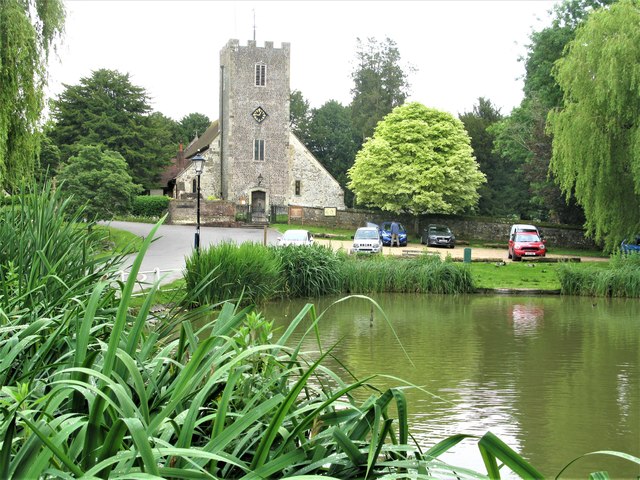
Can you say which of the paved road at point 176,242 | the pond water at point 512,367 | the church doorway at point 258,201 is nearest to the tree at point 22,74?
the paved road at point 176,242

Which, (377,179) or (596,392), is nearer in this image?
(596,392)

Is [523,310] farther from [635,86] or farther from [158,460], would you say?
[158,460]

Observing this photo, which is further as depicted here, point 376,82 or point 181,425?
point 376,82

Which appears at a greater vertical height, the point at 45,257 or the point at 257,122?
the point at 257,122

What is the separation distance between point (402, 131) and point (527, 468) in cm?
4884

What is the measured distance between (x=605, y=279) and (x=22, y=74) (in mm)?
16652

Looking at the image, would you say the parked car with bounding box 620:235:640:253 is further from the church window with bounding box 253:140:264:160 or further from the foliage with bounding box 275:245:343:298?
the church window with bounding box 253:140:264:160

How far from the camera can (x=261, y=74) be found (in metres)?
59.5

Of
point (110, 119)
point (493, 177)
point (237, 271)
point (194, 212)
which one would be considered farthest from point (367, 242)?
point (110, 119)

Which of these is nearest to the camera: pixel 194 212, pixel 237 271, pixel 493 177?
pixel 237 271

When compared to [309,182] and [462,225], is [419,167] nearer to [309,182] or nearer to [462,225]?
[462,225]

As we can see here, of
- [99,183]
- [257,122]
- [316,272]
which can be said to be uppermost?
[257,122]

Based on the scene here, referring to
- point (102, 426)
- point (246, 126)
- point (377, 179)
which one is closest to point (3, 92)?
point (102, 426)

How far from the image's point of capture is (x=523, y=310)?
21.3 metres
